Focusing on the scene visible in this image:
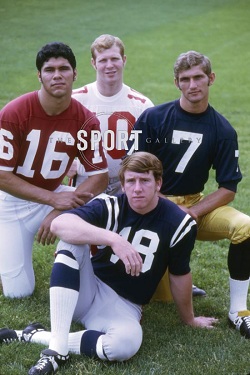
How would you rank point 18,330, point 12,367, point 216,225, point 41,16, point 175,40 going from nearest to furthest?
1. point 12,367
2. point 18,330
3. point 216,225
4. point 175,40
5. point 41,16

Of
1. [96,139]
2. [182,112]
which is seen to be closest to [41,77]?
[96,139]

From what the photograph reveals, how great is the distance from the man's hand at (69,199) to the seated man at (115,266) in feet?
1.79

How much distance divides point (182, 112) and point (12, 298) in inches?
68.4

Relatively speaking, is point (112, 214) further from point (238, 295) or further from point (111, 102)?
point (111, 102)

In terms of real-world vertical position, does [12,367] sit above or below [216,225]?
below

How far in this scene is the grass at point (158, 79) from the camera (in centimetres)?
416

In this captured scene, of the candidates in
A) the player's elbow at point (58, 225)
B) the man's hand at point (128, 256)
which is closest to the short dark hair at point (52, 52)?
the player's elbow at point (58, 225)

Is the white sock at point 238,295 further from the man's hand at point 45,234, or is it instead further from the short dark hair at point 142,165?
the man's hand at point 45,234

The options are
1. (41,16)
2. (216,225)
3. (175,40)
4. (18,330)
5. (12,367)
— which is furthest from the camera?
(41,16)

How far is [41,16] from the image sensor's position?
21953 millimetres

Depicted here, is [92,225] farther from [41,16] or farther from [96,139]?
[41,16]

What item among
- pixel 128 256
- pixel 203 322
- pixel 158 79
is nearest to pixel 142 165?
pixel 128 256

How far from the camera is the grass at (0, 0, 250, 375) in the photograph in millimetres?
4164

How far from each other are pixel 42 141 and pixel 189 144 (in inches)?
39.3
